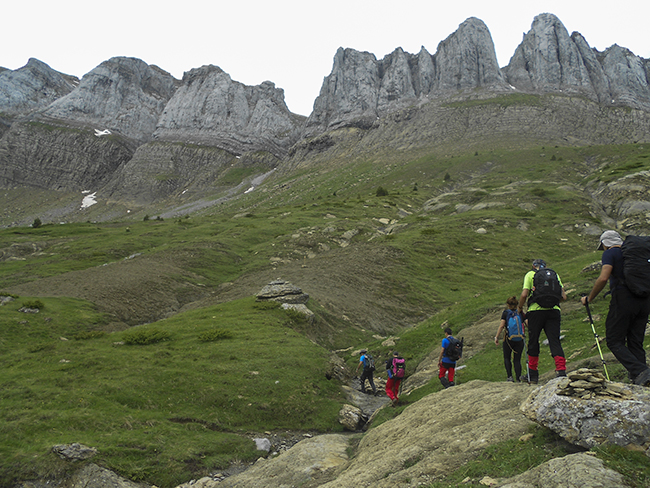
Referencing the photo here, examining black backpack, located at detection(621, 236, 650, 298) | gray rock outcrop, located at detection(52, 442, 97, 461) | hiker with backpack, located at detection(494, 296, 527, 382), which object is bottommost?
gray rock outcrop, located at detection(52, 442, 97, 461)

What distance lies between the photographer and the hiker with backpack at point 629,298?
→ 1010cm

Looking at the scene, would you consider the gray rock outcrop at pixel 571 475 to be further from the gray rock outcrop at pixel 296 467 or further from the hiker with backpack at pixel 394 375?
the hiker with backpack at pixel 394 375

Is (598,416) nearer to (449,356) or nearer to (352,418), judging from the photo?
(449,356)

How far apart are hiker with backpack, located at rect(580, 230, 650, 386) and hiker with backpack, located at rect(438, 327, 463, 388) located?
7.84 metres

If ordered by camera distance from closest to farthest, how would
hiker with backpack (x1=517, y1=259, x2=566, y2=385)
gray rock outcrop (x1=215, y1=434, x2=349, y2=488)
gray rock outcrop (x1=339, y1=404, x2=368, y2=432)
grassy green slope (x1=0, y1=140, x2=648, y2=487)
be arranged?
1. hiker with backpack (x1=517, y1=259, x2=566, y2=385)
2. gray rock outcrop (x1=215, y1=434, x2=349, y2=488)
3. grassy green slope (x1=0, y1=140, x2=648, y2=487)
4. gray rock outcrop (x1=339, y1=404, x2=368, y2=432)

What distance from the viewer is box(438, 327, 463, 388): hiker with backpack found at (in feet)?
59.5

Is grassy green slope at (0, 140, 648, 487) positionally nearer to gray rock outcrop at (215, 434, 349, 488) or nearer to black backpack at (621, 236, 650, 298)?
gray rock outcrop at (215, 434, 349, 488)

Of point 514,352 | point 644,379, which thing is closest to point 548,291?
point 514,352

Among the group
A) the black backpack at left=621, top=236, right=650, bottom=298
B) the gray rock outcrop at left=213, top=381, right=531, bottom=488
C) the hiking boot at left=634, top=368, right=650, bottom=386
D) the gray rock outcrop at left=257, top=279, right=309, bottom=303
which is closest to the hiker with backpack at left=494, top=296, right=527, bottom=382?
the gray rock outcrop at left=213, top=381, right=531, bottom=488

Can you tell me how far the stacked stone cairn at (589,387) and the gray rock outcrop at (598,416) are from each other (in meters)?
0.02

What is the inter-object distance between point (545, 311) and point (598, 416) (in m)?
6.38

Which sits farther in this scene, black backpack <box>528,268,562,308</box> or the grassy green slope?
the grassy green slope

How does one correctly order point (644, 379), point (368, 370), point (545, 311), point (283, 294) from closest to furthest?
point (644, 379) < point (545, 311) < point (368, 370) < point (283, 294)

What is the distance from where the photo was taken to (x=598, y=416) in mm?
7648
